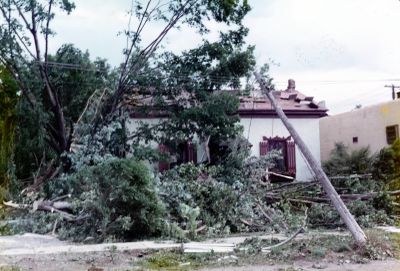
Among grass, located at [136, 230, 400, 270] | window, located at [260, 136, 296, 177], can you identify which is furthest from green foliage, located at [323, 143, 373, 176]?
grass, located at [136, 230, 400, 270]

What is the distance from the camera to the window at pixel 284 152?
2106 cm

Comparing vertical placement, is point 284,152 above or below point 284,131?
below

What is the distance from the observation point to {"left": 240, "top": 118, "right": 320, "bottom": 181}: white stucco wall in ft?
69.0

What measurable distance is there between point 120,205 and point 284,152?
37.8 ft

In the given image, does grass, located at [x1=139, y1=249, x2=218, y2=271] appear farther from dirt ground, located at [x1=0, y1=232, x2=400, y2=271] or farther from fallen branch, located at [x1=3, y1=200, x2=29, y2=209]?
fallen branch, located at [x1=3, y1=200, x2=29, y2=209]

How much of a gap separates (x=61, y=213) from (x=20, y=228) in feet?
3.29

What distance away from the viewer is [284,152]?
21.3 metres

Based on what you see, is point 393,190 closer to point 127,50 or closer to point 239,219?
point 239,219

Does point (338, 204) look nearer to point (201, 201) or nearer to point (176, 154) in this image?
point (201, 201)

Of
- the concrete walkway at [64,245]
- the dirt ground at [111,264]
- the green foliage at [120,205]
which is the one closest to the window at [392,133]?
the concrete walkway at [64,245]

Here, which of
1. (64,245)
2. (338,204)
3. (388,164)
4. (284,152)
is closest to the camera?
(338,204)

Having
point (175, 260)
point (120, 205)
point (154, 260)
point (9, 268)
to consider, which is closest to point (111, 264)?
point (154, 260)

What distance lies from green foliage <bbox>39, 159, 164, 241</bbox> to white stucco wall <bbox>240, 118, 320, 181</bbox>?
32.6 ft

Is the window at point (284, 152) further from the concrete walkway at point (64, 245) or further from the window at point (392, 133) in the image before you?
the concrete walkway at point (64, 245)
